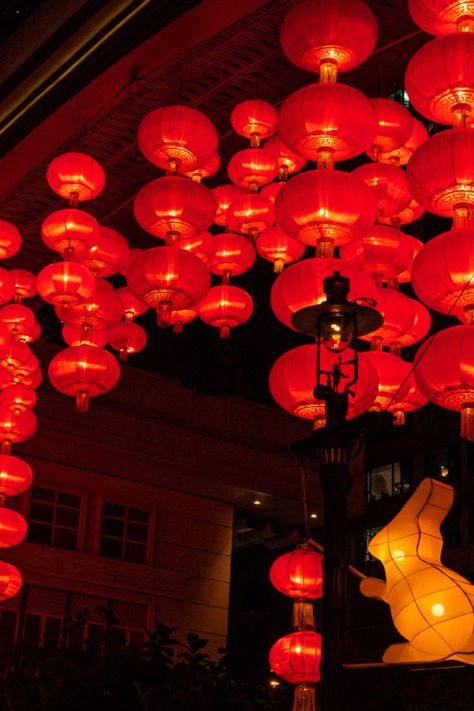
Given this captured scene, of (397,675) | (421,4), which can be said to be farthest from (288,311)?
(397,675)

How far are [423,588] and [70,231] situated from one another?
3.49 metres

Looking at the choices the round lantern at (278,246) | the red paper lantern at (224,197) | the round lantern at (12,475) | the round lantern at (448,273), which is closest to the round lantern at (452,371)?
the round lantern at (448,273)

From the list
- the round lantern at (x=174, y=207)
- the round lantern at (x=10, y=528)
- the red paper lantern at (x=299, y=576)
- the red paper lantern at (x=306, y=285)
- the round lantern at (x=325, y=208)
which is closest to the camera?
the round lantern at (x=325, y=208)

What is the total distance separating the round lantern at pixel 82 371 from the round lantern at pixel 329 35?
7.94 feet

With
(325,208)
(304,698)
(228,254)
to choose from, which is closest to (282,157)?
(228,254)

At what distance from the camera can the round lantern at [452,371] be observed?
516 centimetres

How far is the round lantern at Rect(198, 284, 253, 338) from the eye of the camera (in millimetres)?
6855

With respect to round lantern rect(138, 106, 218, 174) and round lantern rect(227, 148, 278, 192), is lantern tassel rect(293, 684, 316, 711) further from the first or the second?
round lantern rect(138, 106, 218, 174)

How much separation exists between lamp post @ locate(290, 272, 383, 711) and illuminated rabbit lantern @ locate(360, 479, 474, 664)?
433 mm

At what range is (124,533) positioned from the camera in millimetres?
12125

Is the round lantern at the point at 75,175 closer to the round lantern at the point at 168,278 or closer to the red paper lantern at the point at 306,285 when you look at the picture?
the round lantern at the point at 168,278

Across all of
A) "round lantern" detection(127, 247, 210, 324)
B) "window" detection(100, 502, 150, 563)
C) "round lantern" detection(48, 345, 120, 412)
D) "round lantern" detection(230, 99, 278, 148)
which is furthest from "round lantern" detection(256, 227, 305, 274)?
"window" detection(100, 502, 150, 563)

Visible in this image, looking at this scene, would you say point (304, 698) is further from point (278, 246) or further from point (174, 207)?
point (174, 207)

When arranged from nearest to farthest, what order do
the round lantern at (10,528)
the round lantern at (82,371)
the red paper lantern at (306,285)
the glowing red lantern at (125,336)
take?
1. the red paper lantern at (306,285)
2. the round lantern at (82,371)
3. the glowing red lantern at (125,336)
4. the round lantern at (10,528)
